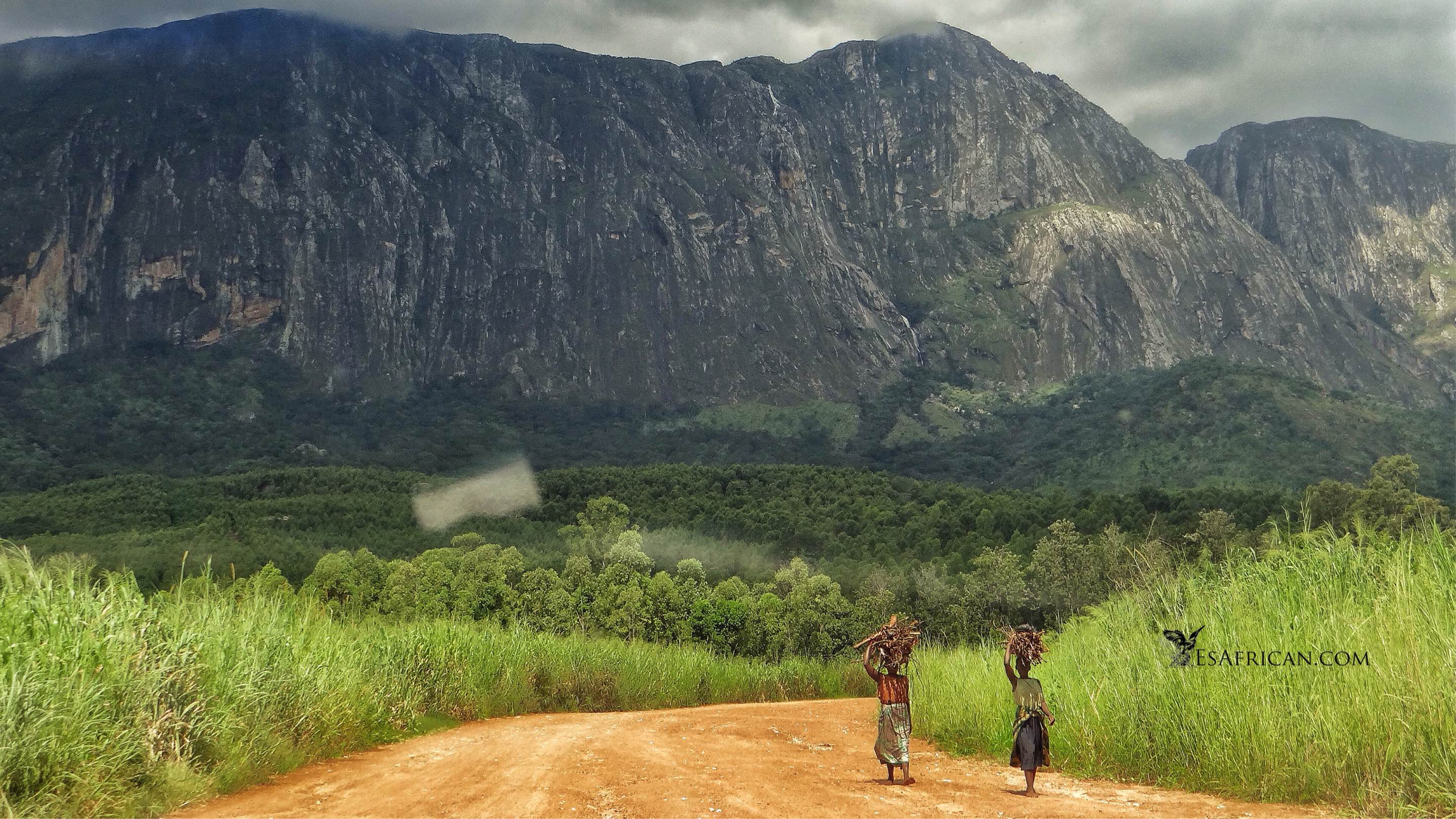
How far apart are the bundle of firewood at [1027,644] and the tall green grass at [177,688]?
338 inches

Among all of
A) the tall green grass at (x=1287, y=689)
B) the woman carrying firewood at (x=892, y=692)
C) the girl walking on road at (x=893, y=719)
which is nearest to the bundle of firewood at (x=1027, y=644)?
the woman carrying firewood at (x=892, y=692)

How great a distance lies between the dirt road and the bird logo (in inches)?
66.9

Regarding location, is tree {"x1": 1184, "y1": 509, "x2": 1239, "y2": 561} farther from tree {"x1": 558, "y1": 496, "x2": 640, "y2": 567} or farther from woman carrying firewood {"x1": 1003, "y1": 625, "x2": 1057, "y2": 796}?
woman carrying firewood {"x1": 1003, "y1": 625, "x2": 1057, "y2": 796}

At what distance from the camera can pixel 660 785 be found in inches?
452

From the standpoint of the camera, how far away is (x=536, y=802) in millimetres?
10367

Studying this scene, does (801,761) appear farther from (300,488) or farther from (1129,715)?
(300,488)

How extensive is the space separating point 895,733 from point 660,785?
111 inches

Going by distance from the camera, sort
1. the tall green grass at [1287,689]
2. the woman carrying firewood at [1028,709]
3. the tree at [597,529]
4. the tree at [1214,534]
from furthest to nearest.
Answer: the tree at [597,529] < the tree at [1214,534] < the woman carrying firewood at [1028,709] < the tall green grass at [1287,689]

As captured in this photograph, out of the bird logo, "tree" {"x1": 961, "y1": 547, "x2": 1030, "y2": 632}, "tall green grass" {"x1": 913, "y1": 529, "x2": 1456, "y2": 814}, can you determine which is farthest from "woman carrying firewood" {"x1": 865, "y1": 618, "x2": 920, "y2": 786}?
"tree" {"x1": 961, "y1": 547, "x2": 1030, "y2": 632}

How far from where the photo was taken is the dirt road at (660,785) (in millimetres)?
10016

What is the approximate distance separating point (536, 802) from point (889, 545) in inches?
4349

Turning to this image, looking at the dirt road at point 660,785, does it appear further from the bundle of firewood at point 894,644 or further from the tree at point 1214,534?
the tree at point 1214,534

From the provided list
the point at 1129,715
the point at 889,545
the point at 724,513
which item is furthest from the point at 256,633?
the point at 724,513

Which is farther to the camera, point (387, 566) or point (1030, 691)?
point (387, 566)
